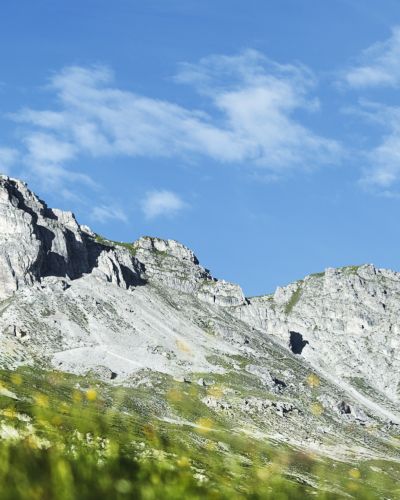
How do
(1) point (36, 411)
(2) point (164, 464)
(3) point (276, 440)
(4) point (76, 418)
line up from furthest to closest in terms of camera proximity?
(3) point (276, 440) → (1) point (36, 411) → (4) point (76, 418) → (2) point (164, 464)

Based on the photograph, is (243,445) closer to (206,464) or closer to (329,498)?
(206,464)

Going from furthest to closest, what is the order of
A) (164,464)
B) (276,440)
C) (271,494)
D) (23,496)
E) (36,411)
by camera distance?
(276,440) → (36,411) → (164,464) → (271,494) → (23,496)

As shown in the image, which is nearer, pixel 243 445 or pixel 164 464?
Answer: pixel 164 464

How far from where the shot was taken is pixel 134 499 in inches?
255

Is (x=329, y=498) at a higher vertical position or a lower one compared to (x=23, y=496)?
higher

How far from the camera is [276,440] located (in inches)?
7613

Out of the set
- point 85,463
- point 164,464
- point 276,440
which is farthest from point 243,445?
point 276,440

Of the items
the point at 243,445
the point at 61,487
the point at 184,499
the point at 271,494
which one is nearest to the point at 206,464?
the point at 243,445

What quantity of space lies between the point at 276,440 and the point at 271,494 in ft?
640

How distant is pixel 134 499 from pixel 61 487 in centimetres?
74

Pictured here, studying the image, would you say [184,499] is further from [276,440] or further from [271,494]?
[276,440]

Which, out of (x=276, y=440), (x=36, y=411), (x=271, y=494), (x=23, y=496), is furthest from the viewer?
(x=276, y=440)

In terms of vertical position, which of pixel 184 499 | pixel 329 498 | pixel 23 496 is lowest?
pixel 23 496

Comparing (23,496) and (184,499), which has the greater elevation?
(184,499)
